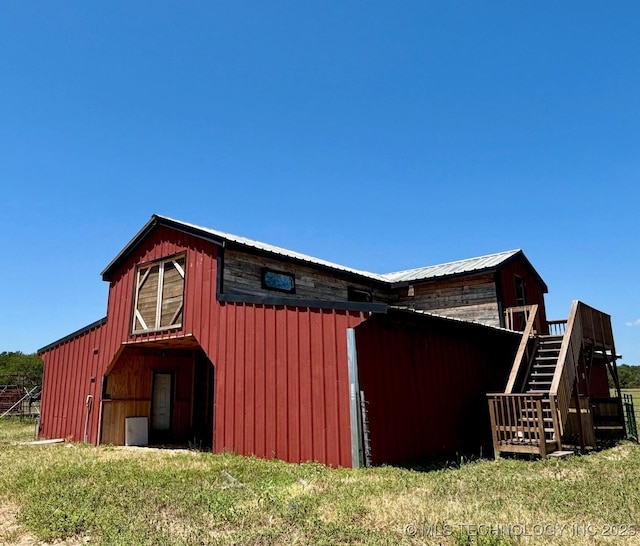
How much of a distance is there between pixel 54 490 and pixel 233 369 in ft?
15.4

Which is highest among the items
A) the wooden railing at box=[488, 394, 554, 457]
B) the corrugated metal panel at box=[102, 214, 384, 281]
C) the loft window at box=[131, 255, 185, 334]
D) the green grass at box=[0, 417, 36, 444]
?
the corrugated metal panel at box=[102, 214, 384, 281]

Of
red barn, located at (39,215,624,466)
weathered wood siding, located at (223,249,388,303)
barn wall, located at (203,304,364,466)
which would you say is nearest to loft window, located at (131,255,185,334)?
red barn, located at (39,215,624,466)

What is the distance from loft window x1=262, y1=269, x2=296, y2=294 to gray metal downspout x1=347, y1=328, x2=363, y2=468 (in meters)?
4.58

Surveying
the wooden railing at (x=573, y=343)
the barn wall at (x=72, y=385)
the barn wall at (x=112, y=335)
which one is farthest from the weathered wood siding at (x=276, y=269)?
the wooden railing at (x=573, y=343)

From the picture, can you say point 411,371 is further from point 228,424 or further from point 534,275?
point 534,275

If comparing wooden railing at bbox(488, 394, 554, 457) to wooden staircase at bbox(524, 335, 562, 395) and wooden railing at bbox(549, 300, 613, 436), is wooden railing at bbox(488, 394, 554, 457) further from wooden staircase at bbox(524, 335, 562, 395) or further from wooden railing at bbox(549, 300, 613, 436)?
wooden staircase at bbox(524, 335, 562, 395)

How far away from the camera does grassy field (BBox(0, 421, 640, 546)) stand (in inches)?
212

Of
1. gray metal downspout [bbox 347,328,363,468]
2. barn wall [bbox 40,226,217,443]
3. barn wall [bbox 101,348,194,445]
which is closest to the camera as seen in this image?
gray metal downspout [bbox 347,328,363,468]

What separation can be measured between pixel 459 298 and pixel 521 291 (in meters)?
2.89

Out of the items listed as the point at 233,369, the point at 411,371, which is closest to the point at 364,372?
the point at 411,371

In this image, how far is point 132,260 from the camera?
1568cm

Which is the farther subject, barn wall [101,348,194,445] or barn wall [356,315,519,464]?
barn wall [101,348,194,445]

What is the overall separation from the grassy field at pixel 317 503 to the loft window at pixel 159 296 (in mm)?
4695

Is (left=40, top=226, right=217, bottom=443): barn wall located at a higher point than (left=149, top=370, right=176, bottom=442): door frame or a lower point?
higher
